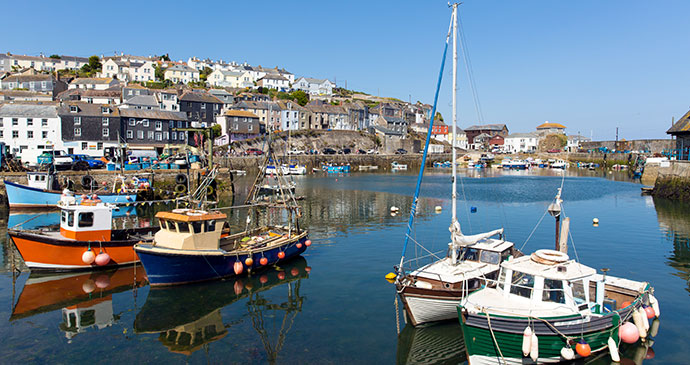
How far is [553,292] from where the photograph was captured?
42.2 ft

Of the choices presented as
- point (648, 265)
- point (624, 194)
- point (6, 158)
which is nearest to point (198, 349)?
point (648, 265)

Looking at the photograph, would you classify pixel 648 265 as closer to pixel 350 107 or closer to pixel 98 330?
pixel 98 330

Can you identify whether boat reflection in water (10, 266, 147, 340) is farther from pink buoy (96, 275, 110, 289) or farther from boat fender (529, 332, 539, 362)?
boat fender (529, 332, 539, 362)

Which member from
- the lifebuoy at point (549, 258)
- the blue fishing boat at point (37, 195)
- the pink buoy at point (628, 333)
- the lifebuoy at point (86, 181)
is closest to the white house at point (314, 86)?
the lifebuoy at point (86, 181)

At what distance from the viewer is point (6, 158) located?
48375 millimetres

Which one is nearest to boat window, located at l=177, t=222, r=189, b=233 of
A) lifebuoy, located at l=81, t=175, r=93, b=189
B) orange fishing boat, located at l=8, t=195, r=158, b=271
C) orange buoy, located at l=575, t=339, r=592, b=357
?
orange fishing boat, located at l=8, t=195, r=158, b=271

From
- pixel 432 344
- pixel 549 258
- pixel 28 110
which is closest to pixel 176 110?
pixel 28 110

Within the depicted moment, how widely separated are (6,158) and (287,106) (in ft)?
246

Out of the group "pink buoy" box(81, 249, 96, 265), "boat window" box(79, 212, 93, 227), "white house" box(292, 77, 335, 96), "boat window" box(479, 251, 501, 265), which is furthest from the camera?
"white house" box(292, 77, 335, 96)

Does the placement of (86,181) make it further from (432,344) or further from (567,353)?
(567,353)

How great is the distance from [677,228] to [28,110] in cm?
7824

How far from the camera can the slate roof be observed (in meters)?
60.7

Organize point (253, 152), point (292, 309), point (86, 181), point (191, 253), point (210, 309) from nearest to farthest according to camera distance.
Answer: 1. point (210, 309)
2. point (292, 309)
3. point (191, 253)
4. point (86, 181)
5. point (253, 152)

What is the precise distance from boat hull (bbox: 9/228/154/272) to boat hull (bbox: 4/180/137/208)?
58.6ft
